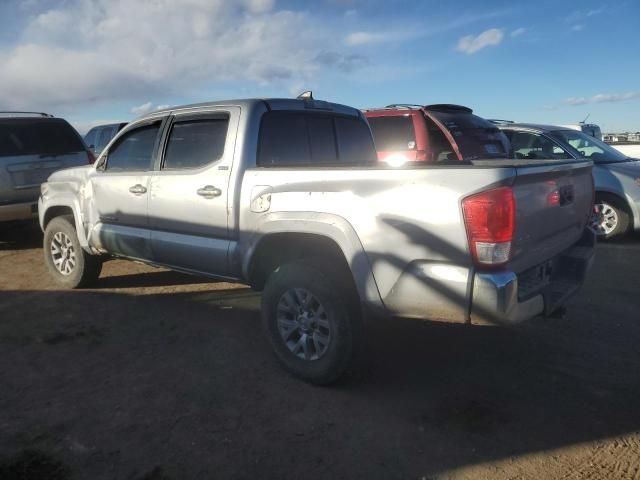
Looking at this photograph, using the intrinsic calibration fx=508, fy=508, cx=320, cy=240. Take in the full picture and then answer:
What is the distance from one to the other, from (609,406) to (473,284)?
1.29m

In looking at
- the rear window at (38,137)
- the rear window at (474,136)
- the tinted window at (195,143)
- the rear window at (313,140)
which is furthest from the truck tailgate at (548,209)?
the rear window at (38,137)

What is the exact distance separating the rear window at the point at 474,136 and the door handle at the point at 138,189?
14.9 ft

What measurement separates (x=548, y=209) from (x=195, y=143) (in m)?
2.65

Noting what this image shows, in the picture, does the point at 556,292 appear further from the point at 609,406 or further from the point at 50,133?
the point at 50,133

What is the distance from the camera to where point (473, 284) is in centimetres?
264

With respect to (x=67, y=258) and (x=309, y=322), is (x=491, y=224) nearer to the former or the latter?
(x=309, y=322)

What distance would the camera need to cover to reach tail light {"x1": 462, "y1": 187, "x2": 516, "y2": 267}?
8.45 ft

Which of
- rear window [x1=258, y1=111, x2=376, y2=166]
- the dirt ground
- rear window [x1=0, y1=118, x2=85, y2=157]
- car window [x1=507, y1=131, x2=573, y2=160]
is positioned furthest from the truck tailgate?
rear window [x1=0, y1=118, x2=85, y2=157]

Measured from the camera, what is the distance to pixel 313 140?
13.8 feet

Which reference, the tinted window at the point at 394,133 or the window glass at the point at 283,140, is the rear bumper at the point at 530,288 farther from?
the tinted window at the point at 394,133

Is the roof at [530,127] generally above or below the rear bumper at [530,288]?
above

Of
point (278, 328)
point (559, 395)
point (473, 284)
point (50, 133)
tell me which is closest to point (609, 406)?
point (559, 395)

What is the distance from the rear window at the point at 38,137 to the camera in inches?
276

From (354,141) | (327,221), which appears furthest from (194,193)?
(354,141)
